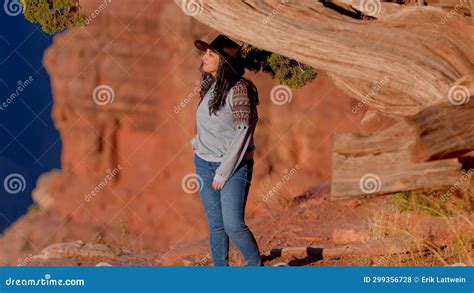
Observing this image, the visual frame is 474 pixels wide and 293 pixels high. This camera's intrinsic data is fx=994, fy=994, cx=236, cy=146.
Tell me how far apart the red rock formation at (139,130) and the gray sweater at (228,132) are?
1002 centimetres

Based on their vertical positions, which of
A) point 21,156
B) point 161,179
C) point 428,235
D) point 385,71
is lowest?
point 21,156

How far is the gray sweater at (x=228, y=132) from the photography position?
6.50 metres

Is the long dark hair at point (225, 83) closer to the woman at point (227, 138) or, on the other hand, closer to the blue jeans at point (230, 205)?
the woman at point (227, 138)

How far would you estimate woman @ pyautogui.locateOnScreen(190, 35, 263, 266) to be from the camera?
6523 mm

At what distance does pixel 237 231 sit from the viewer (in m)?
6.66

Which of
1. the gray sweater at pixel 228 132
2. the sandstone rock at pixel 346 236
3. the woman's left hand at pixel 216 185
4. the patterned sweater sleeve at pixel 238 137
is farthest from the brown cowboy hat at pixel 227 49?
the sandstone rock at pixel 346 236

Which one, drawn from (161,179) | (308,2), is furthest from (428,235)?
(161,179)

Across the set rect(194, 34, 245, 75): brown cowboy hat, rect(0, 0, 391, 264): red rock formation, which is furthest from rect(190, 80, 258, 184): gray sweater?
rect(0, 0, 391, 264): red rock formation

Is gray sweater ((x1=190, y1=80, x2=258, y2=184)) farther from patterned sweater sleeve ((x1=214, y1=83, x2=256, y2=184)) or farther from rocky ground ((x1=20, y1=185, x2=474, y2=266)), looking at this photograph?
rocky ground ((x1=20, y1=185, x2=474, y2=266))

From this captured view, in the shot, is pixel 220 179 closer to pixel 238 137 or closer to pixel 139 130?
pixel 238 137

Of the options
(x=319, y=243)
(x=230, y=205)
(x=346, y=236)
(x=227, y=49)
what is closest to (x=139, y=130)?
(x=319, y=243)

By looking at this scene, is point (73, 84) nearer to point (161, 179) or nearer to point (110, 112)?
point (110, 112)

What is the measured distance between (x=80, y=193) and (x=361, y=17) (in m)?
12.3

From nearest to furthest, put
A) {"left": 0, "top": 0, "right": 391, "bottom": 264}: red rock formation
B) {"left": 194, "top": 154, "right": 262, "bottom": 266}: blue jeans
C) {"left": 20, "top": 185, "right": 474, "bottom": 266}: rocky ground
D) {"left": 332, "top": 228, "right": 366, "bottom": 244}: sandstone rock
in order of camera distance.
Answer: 1. {"left": 194, "top": 154, "right": 262, "bottom": 266}: blue jeans
2. {"left": 20, "top": 185, "right": 474, "bottom": 266}: rocky ground
3. {"left": 332, "top": 228, "right": 366, "bottom": 244}: sandstone rock
4. {"left": 0, "top": 0, "right": 391, "bottom": 264}: red rock formation
